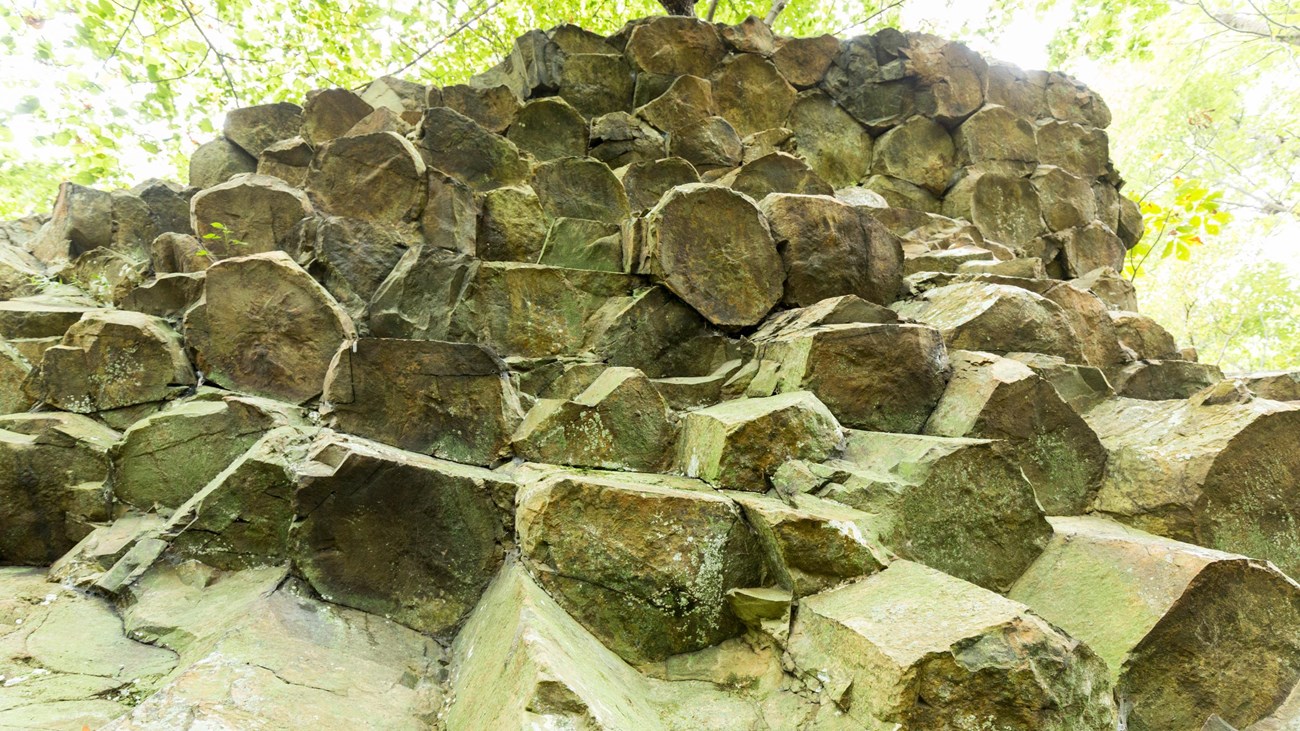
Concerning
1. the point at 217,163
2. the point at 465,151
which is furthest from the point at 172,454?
the point at 217,163

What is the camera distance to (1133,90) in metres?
16.4

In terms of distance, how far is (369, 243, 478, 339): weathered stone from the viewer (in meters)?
5.20

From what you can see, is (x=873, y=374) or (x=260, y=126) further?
(x=260, y=126)

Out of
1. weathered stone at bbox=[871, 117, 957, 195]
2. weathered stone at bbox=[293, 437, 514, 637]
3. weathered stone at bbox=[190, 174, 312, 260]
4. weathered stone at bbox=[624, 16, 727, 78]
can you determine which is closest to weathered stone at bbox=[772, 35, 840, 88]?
weathered stone at bbox=[624, 16, 727, 78]

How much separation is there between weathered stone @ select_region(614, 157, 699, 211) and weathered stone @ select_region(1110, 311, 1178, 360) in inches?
177

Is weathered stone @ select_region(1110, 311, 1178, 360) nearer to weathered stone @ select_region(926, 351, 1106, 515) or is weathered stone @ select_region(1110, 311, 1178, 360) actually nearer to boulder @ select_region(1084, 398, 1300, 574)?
boulder @ select_region(1084, 398, 1300, 574)

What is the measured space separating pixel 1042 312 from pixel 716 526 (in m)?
3.43

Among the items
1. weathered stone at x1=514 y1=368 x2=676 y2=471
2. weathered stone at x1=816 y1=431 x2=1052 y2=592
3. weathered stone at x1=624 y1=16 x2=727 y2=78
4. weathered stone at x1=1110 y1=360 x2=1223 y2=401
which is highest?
weathered stone at x1=624 y1=16 x2=727 y2=78

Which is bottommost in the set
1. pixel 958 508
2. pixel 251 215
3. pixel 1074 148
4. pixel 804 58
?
pixel 958 508

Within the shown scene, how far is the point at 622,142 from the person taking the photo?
26.4 ft

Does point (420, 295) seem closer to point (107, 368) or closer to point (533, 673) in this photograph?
point (107, 368)

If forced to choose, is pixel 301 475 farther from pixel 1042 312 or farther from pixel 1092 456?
pixel 1042 312

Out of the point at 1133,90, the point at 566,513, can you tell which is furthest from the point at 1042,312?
the point at 1133,90

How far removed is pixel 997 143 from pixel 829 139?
2235 millimetres
